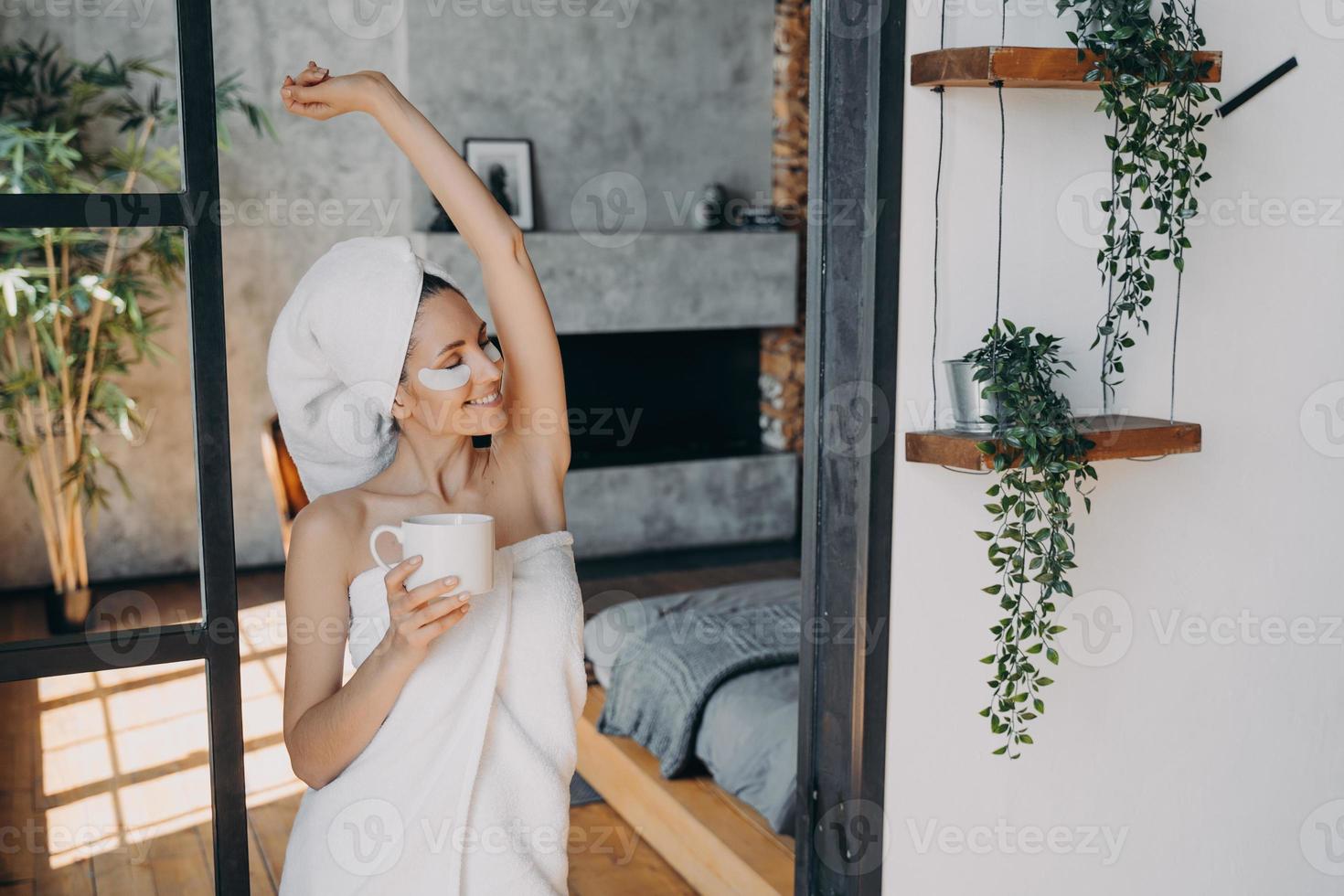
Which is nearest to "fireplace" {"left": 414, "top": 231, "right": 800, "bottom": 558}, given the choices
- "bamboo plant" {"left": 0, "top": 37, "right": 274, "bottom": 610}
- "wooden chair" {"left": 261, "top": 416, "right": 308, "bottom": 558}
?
"bamboo plant" {"left": 0, "top": 37, "right": 274, "bottom": 610}

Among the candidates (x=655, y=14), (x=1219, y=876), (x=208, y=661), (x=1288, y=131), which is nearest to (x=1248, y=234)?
(x=1288, y=131)

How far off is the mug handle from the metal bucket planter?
0.84 metres

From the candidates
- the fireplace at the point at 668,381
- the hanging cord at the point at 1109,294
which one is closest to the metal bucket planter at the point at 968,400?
the hanging cord at the point at 1109,294

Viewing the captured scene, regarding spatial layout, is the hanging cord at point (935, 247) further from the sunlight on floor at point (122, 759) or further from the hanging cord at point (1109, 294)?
the sunlight on floor at point (122, 759)

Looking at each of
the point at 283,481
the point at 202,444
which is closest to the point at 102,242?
the point at 283,481

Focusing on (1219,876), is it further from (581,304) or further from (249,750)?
(581,304)

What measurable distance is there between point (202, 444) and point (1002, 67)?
112 centimetres

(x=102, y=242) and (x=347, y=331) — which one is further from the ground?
(x=102, y=242)

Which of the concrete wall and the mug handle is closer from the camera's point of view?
the mug handle

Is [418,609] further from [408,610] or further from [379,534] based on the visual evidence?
[379,534]

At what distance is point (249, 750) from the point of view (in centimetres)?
360

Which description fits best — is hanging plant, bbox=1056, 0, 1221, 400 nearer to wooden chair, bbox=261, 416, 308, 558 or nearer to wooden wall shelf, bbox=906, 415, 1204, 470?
wooden wall shelf, bbox=906, 415, 1204, 470

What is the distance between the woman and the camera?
1276 millimetres

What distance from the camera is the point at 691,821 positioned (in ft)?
9.25
